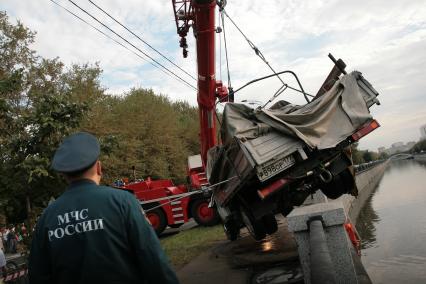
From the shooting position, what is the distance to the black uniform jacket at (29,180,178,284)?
223 centimetres

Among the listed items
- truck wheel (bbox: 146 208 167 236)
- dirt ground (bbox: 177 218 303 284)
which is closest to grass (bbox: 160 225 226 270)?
dirt ground (bbox: 177 218 303 284)

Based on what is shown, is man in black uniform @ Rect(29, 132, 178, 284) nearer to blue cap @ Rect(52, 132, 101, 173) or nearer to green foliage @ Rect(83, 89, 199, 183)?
blue cap @ Rect(52, 132, 101, 173)

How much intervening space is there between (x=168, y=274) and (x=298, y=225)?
3.46 metres

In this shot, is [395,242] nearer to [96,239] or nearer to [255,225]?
[255,225]

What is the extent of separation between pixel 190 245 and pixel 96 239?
10169mm

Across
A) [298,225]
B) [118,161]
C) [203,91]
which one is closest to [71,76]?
[118,161]

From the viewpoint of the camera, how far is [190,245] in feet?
39.8

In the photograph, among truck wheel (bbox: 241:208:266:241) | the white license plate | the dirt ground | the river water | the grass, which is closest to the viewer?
the white license plate

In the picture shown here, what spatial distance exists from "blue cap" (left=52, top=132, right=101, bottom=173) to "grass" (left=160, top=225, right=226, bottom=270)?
286 inches

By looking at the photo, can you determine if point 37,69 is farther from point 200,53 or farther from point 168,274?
point 168,274

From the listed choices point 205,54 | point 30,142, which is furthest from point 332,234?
point 205,54

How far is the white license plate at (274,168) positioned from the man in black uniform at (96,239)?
13.4ft

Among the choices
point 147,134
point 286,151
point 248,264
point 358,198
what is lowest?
point 358,198

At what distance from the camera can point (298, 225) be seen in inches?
215
